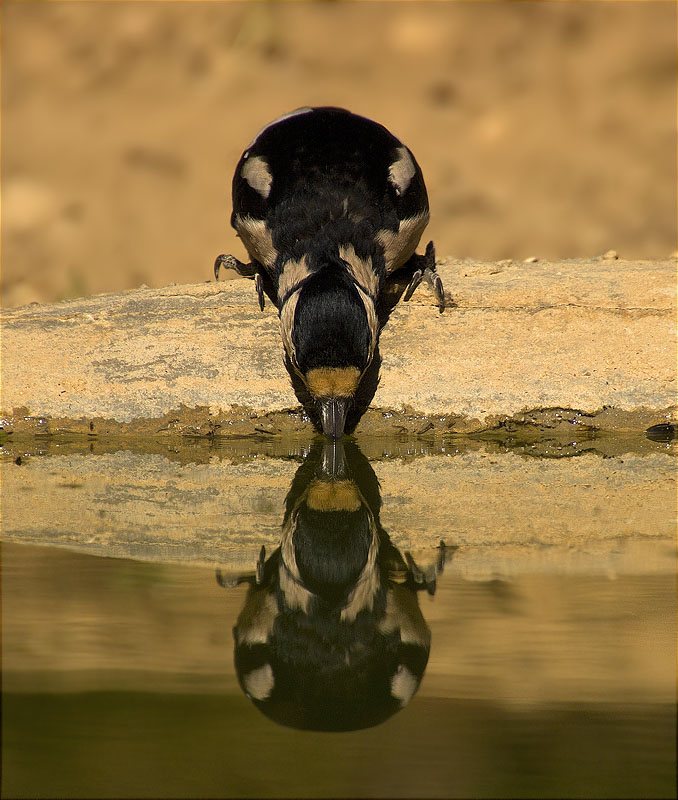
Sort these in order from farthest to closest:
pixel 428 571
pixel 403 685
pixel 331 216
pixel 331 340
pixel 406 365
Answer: pixel 406 365, pixel 331 216, pixel 331 340, pixel 428 571, pixel 403 685

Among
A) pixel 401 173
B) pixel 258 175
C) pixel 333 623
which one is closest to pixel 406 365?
pixel 401 173

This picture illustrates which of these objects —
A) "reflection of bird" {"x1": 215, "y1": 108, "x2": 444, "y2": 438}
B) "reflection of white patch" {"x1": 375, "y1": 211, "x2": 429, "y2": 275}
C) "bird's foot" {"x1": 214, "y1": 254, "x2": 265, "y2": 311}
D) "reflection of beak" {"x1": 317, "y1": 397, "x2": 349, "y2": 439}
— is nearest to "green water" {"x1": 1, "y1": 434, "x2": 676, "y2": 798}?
"reflection of beak" {"x1": 317, "y1": 397, "x2": 349, "y2": 439}

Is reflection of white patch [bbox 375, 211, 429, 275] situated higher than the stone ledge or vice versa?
reflection of white patch [bbox 375, 211, 429, 275]

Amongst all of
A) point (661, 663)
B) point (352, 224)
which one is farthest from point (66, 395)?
point (661, 663)

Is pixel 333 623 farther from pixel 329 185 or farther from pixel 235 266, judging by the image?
pixel 235 266

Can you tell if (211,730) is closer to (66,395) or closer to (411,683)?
(411,683)

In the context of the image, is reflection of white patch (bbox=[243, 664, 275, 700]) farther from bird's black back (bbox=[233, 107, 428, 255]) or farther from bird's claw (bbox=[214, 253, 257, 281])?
bird's claw (bbox=[214, 253, 257, 281])
